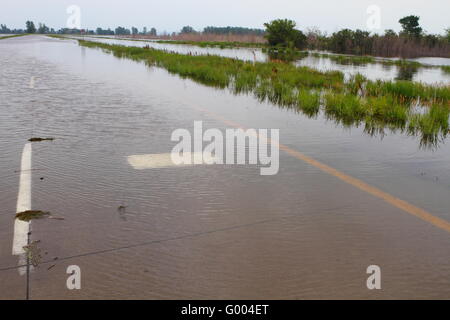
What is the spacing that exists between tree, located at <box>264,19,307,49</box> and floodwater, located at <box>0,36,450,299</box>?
5877 cm

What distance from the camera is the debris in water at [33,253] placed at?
133 inches

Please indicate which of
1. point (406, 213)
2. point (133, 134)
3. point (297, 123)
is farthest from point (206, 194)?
point (297, 123)

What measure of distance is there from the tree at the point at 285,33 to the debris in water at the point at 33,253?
206 feet

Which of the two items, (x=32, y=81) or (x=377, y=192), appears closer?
(x=377, y=192)

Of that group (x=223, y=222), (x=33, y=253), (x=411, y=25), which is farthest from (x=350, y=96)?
Answer: (x=411, y=25)

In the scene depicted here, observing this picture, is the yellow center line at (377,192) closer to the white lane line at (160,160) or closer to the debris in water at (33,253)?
the white lane line at (160,160)

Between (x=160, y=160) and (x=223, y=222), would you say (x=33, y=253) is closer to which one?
(x=223, y=222)

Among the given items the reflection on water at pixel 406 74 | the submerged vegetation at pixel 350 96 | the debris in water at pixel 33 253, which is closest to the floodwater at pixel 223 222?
the debris in water at pixel 33 253

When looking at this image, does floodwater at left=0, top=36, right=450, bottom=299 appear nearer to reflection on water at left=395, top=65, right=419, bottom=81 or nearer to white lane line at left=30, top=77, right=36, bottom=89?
white lane line at left=30, top=77, right=36, bottom=89

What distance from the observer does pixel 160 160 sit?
254 inches

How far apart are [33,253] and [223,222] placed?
1557 mm
